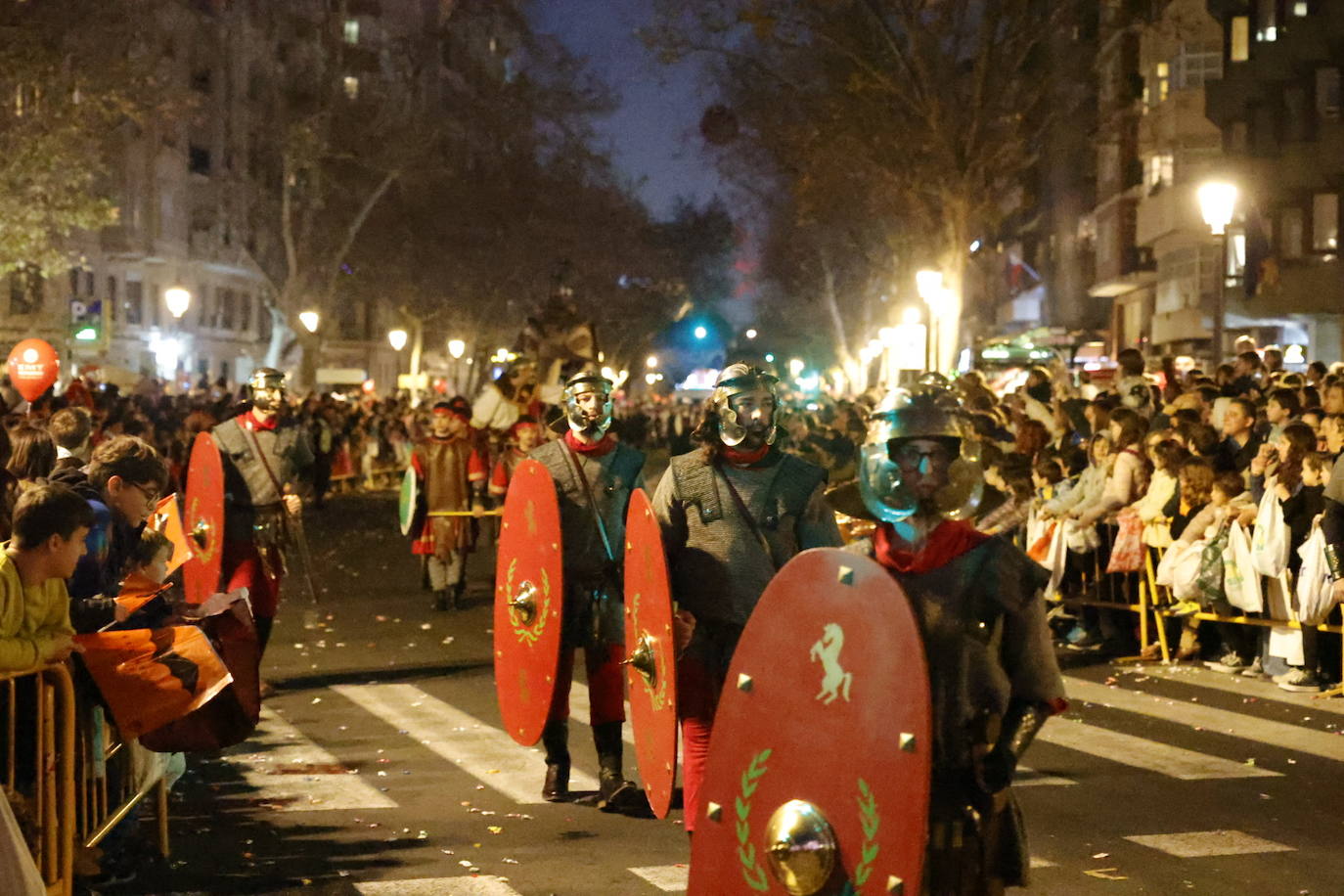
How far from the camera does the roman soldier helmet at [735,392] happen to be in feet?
23.3

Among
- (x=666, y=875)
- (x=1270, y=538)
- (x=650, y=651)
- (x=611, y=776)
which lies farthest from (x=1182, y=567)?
(x=650, y=651)

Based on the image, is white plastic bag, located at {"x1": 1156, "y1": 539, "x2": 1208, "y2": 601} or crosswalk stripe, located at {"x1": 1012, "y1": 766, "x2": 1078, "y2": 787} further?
white plastic bag, located at {"x1": 1156, "y1": 539, "x2": 1208, "y2": 601}

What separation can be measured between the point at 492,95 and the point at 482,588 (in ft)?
107

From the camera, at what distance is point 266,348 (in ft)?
240

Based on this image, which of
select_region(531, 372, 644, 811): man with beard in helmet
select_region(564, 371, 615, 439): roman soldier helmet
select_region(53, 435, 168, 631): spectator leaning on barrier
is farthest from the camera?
select_region(564, 371, 615, 439): roman soldier helmet

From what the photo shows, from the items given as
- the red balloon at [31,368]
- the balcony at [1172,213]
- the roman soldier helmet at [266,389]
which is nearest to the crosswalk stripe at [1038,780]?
the roman soldier helmet at [266,389]

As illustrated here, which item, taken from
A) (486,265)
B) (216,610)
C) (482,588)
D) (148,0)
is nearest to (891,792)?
(216,610)

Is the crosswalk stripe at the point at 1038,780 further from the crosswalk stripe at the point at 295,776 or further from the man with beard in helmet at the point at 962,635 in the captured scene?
the man with beard in helmet at the point at 962,635

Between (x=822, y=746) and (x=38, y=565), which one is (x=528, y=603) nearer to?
(x=38, y=565)

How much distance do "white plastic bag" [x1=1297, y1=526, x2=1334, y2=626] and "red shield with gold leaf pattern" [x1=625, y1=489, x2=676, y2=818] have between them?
596 centimetres

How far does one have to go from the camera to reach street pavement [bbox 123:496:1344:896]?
709cm

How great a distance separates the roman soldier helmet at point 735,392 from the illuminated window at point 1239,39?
125ft

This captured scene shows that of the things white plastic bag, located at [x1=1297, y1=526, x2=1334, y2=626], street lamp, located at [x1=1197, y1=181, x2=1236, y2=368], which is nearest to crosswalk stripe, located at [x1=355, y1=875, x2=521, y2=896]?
white plastic bag, located at [x1=1297, y1=526, x2=1334, y2=626]

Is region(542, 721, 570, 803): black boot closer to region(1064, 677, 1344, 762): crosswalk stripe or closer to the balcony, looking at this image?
region(1064, 677, 1344, 762): crosswalk stripe
